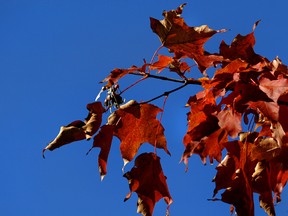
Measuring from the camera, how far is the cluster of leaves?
127 centimetres

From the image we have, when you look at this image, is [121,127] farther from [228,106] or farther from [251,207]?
[251,207]

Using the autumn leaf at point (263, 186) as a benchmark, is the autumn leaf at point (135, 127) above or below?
above

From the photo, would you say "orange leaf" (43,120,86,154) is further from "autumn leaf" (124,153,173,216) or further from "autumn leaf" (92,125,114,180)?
"autumn leaf" (124,153,173,216)

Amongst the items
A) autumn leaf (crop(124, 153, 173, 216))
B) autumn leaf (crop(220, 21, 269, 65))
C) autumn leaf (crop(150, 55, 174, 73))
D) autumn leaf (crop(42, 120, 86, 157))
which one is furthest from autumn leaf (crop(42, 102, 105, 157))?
autumn leaf (crop(220, 21, 269, 65))

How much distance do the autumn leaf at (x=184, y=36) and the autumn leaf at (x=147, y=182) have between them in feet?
Result: 1.01

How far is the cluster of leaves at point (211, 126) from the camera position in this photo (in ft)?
4.16

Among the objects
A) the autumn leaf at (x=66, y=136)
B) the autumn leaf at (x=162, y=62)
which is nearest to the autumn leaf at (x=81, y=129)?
the autumn leaf at (x=66, y=136)

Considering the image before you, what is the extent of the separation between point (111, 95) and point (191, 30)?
0.29 m

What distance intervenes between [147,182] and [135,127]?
160 mm

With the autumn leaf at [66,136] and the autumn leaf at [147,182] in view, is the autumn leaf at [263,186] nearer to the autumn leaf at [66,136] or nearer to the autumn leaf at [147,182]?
the autumn leaf at [147,182]

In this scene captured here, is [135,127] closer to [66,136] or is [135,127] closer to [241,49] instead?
[66,136]

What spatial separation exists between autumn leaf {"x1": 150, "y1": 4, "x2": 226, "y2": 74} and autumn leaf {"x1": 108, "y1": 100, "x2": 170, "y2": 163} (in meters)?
0.19

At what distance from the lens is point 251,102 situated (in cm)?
124

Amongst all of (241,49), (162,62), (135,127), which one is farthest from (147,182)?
(241,49)
